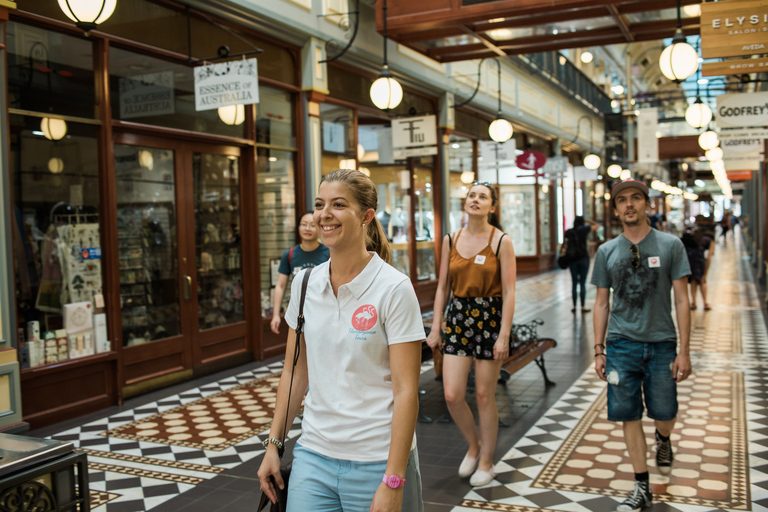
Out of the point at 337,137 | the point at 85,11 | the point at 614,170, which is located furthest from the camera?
the point at 614,170

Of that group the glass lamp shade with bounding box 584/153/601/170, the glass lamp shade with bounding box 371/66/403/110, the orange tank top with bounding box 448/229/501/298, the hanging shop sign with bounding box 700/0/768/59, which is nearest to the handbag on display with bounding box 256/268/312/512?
the orange tank top with bounding box 448/229/501/298

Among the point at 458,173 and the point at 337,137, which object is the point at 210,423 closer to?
the point at 337,137

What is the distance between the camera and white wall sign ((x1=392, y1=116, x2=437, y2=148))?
11039mm

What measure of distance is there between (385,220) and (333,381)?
10865 mm

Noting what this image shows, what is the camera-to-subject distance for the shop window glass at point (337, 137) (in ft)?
34.3

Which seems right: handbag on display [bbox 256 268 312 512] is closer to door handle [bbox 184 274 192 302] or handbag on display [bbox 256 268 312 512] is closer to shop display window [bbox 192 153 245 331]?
door handle [bbox 184 274 192 302]

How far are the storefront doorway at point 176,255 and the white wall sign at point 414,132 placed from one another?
10.6ft

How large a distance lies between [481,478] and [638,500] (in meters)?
0.97

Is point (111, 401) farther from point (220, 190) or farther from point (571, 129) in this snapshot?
point (571, 129)

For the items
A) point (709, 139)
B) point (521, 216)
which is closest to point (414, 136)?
point (709, 139)

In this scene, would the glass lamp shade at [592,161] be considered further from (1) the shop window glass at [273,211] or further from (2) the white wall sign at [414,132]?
(1) the shop window glass at [273,211]

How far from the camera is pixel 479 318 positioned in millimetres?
4484

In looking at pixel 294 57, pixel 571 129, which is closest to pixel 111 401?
pixel 294 57

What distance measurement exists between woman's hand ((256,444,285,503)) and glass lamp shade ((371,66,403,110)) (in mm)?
7274
